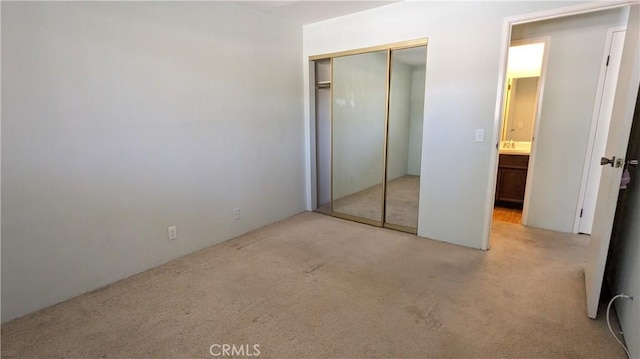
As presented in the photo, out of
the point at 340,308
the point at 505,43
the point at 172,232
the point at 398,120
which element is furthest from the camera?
the point at 398,120

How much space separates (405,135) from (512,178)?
1.70m

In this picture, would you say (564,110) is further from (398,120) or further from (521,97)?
(398,120)

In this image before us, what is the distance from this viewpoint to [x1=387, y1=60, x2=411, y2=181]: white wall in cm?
321

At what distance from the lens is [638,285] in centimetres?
155

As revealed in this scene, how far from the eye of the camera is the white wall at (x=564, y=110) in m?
2.97

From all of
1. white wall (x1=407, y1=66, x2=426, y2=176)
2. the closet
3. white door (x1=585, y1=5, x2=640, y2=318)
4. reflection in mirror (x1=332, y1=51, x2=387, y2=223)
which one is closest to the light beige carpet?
white door (x1=585, y1=5, x2=640, y2=318)

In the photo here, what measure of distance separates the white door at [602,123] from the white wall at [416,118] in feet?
5.62

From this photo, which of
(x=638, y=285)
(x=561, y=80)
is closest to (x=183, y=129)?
(x=638, y=285)

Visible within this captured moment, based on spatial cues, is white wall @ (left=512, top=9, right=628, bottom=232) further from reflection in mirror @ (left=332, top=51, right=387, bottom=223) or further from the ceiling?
the ceiling

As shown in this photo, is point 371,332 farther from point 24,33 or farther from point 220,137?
point 24,33

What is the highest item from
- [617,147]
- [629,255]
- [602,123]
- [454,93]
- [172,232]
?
[454,93]

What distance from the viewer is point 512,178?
392 cm

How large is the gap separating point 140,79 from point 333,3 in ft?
6.16

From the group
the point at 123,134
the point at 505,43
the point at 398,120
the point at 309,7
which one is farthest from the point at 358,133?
the point at 123,134
